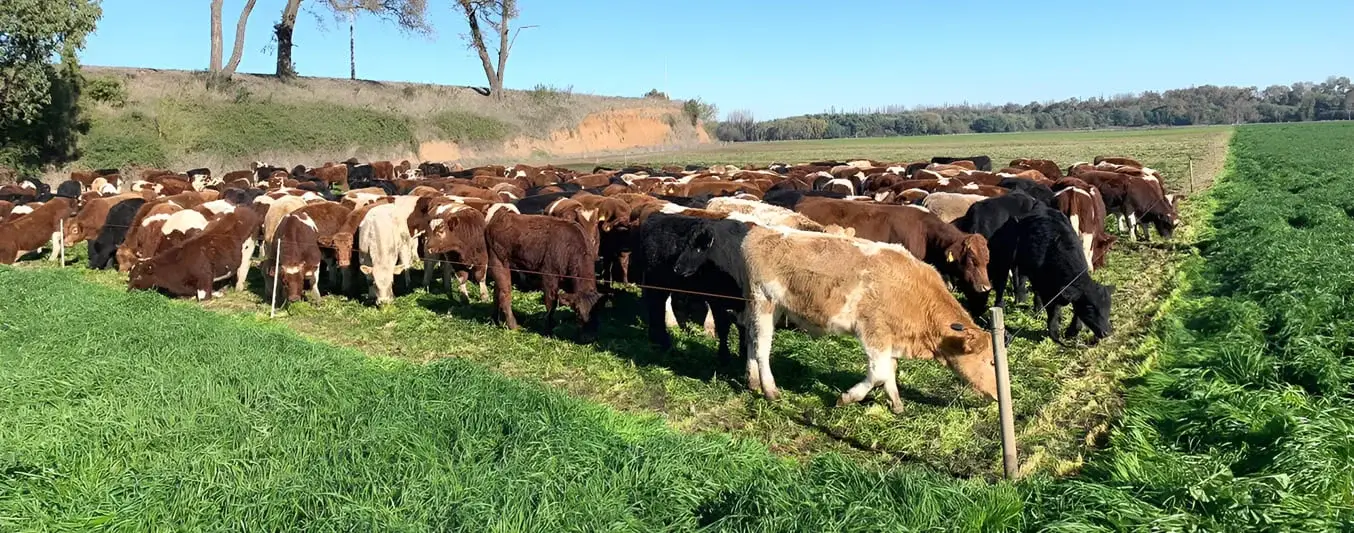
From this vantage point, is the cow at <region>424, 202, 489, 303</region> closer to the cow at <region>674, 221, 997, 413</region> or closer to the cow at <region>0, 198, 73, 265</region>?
the cow at <region>674, 221, 997, 413</region>

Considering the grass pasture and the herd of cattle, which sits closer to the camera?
the grass pasture

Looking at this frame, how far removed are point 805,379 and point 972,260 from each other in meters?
3.16

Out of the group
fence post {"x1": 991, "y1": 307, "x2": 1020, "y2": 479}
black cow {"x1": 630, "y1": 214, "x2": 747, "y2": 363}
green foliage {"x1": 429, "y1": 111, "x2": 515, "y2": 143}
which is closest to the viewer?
fence post {"x1": 991, "y1": 307, "x2": 1020, "y2": 479}

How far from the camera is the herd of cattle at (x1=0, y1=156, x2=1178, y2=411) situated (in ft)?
22.8

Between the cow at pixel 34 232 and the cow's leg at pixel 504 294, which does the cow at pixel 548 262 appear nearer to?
the cow's leg at pixel 504 294

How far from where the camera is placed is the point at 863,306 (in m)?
6.83

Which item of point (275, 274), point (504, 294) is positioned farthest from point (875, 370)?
point (275, 274)

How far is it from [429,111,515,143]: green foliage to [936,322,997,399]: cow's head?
54113mm

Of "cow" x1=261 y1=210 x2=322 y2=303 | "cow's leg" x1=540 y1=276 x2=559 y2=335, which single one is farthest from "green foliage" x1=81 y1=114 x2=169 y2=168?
"cow's leg" x1=540 y1=276 x2=559 y2=335

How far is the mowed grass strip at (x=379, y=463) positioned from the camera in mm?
4336

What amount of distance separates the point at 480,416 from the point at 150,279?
9.51 meters

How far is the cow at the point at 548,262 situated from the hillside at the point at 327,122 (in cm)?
3824

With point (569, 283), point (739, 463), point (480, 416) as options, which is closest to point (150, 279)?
point (569, 283)

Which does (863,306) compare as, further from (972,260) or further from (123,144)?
(123,144)
